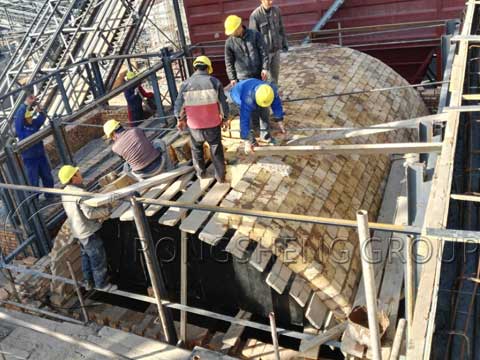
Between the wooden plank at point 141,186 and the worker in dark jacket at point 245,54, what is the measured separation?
70.9 inches

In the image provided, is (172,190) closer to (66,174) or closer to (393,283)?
(66,174)

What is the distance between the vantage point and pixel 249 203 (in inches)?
246

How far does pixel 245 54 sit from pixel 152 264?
Result: 150 inches

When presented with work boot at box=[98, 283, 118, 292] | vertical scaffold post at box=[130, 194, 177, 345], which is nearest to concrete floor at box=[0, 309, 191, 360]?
vertical scaffold post at box=[130, 194, 177, 345]

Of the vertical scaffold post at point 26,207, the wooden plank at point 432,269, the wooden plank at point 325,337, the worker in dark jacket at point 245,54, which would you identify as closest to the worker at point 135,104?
the vertical scaffold post at point 26,207

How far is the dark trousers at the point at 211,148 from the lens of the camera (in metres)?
6.37

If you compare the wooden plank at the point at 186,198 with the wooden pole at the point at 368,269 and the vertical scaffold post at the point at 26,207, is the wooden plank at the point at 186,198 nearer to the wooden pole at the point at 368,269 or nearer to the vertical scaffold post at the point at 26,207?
the vertical scaffold post at the point at 26,207

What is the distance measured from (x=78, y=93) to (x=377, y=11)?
8.90 metres

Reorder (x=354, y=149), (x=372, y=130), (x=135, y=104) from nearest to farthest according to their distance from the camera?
(x=354, y=149), (x=372, y=130), (x=135, y=104)

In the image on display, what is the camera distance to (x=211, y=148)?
257 inches

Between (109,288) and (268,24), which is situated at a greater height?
(268,24)

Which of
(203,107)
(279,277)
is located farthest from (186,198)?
(279,277)

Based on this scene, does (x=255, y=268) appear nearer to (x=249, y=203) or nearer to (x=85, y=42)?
(x=249, y=203)

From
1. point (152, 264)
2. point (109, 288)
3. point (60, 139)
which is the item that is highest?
point (60, 139)
